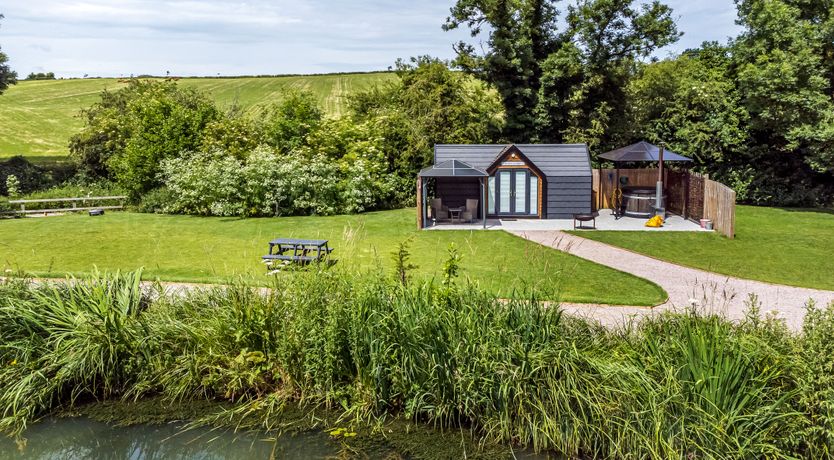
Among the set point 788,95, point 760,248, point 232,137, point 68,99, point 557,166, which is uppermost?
point 68,99

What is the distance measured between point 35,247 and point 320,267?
1086 centimetres

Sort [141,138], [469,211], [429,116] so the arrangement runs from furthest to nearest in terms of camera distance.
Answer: [429,116] → [141,138] → [469,211]

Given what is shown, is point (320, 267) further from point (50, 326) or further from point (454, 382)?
point (50, 326)

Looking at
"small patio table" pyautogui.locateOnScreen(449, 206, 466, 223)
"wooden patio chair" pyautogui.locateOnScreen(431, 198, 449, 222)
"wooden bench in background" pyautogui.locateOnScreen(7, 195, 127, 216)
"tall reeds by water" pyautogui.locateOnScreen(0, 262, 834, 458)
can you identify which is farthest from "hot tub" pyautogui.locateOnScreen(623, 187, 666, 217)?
"wooden bench in background" pyautogui.locateOnScreen(7, 195, 127, 216)

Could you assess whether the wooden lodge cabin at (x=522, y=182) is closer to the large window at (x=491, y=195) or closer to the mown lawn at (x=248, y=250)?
the large window at (x=491, y=195)

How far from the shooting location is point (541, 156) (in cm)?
2038

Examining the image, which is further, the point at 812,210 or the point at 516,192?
the point at 812,210

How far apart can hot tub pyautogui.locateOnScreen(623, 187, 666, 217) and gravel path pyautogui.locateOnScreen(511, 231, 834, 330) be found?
573 cm

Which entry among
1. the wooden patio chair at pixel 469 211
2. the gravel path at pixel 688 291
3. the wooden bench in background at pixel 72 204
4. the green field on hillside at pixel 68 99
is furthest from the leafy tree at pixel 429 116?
the wooden bench in background at pixel 72 204

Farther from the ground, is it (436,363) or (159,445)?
(436,363)

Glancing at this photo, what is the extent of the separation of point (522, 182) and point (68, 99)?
48.4 meters

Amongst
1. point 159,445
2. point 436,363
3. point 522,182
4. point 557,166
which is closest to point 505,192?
point 522,182

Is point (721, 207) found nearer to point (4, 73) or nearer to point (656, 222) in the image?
point (656, 222)

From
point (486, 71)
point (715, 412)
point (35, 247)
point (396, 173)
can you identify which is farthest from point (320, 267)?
point (486, 71)
